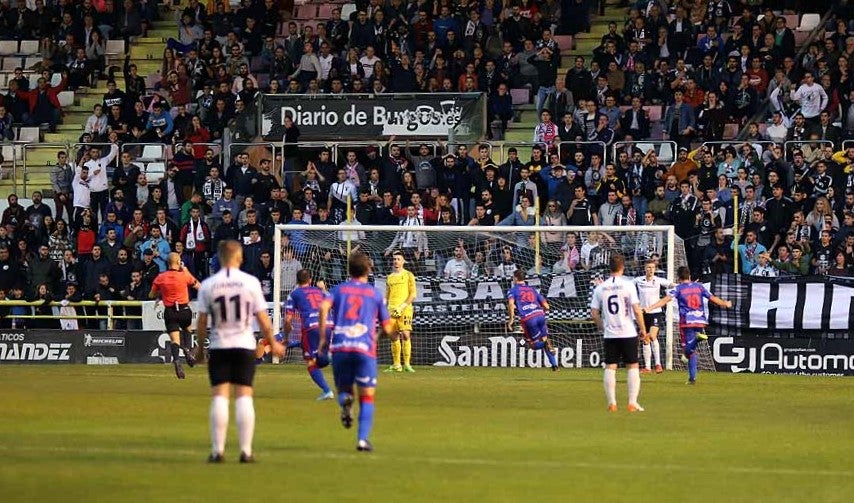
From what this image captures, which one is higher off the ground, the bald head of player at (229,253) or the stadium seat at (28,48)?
the stadium seat at (28,48)

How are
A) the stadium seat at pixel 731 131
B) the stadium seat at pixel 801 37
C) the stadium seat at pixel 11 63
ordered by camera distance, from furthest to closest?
1. the stadium seat at pixel 11 63
2. the stadium seat at pixel 801 37
3. the stadium seat at pixel 731 131

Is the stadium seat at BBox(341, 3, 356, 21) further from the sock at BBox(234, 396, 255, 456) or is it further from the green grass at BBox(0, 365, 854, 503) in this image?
the sock at BBox(234, 396, 255, 456)

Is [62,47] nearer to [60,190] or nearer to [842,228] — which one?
[60,190]

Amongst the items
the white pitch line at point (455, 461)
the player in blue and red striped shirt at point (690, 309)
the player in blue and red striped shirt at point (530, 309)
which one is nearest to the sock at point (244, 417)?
the white pitch line at point (455, 461)

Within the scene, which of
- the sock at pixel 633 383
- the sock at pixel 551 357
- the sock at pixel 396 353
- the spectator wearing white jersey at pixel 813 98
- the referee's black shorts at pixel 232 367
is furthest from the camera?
the spectator wearing white jersey at pixel 813 98

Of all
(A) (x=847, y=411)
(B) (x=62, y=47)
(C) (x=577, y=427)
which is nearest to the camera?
(C) (x=577, y=427)

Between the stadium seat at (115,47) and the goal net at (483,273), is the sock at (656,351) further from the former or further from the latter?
the stadium seat at (115,47)

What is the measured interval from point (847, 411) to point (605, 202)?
12.0 metres

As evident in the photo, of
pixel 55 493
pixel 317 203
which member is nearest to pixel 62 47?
pixel 317 203

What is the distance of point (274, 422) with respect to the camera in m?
18.5

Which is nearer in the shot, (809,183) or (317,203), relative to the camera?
(809,183)

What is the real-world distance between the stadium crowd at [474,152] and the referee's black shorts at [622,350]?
1133 cm

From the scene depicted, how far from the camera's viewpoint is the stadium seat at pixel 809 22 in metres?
37.3

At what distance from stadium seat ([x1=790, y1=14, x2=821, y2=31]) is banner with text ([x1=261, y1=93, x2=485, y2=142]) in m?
7.80
